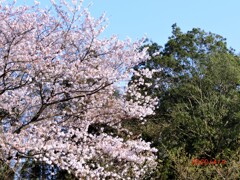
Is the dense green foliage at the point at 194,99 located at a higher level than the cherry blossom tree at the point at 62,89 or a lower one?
higher

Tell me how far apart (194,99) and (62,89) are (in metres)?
10.6

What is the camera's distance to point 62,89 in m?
6.83

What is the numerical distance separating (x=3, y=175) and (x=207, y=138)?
9545mm

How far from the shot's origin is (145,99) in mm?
8633

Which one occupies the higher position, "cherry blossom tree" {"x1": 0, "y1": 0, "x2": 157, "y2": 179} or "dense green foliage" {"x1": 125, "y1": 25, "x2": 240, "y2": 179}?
"dense green foliage" {"x1": 125, "y1": 25, "x2": 240, "y2": 179}

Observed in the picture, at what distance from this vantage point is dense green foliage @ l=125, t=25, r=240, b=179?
14.5 metres


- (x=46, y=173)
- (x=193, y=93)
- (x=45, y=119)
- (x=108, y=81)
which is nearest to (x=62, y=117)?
(x=45, y=119)

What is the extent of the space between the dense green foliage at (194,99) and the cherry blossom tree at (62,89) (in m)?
4.18

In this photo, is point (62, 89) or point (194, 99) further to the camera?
point (194, 99)

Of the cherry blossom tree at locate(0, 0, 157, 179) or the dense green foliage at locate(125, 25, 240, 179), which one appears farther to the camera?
the dense green foliage at locate(125, 25, 240, 179)

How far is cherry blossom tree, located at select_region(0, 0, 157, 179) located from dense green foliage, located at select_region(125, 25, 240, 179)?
418 centimetres

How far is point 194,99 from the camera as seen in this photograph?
Result: 54.9 ft

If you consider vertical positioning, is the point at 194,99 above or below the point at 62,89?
above

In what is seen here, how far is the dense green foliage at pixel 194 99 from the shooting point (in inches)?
571
